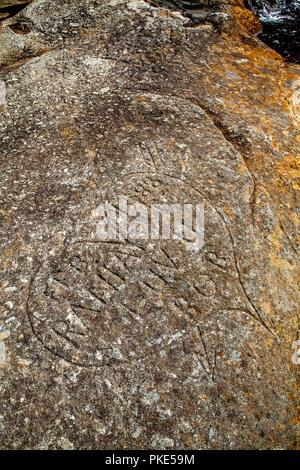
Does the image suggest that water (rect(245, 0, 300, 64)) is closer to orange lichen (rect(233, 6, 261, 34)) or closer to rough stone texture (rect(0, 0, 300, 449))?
orange lichen (rect(233, 6, 261, 34))

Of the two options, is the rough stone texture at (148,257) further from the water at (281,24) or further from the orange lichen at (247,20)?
the orange lichen at (247,20)

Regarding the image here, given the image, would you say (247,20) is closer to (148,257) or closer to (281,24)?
(281,24)

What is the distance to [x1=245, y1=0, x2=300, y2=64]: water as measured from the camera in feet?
13.3

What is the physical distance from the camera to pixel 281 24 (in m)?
4.45

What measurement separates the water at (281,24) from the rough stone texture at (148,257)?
65 centimetres

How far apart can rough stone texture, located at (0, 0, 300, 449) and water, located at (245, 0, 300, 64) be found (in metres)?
0.65

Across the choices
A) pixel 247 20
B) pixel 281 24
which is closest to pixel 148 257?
pixel 247 20

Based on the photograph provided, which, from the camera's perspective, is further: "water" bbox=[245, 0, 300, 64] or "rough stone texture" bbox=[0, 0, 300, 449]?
"water" bbox=[245, 0, 300, 64]

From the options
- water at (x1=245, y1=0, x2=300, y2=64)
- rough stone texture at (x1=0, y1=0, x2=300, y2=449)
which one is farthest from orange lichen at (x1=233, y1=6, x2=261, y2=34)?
rough stone texture at (x1=0, y1=0, x2=300, y2=449)

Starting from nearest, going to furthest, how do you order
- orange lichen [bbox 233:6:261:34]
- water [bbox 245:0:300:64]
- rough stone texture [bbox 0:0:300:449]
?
1. rough stone texture [bbox 0:0:300:449]
2. water [bbox 245:0:300:64]
3. orange lichen [bbox 233:6:261:34]

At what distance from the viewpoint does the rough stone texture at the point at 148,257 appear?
174 cm
